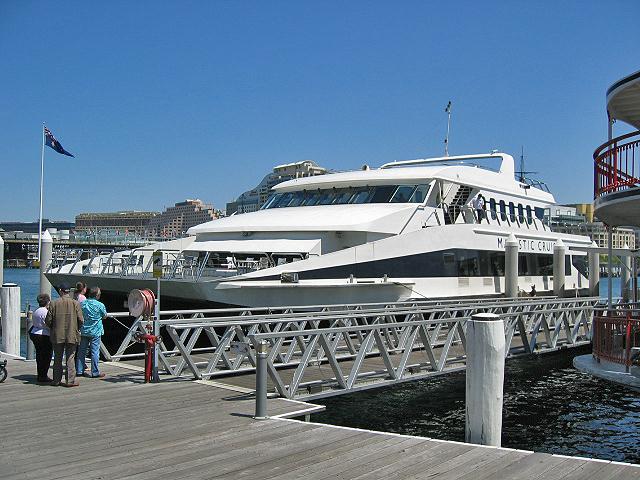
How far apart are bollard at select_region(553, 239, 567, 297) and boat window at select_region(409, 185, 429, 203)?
22.3 feet

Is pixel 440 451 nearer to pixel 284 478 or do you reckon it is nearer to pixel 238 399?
pixel 284 478

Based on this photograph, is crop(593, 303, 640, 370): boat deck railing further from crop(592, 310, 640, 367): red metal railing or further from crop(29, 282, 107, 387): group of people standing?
crop(29, 282, 107, 387): group of people standing

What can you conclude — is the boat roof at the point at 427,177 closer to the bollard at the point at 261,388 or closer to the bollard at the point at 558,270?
the bollard at the point at 558,270

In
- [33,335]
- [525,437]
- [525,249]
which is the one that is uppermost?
[525,249]

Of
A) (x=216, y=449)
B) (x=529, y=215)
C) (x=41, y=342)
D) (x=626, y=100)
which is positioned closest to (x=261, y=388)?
(x=216, y=449)

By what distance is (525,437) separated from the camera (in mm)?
10203

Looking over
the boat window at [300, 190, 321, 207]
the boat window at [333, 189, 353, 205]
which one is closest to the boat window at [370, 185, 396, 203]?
the boat window at [333, 189, 353, 205]

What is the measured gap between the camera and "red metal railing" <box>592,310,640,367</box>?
966cm

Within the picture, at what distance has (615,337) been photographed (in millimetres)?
10180

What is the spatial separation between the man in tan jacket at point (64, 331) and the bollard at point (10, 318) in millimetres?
4513

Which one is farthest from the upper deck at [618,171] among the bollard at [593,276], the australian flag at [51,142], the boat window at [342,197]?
the australian flag at [51,142]

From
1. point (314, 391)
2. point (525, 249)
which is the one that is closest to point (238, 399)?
point (314, 391)

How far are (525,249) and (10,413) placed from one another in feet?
63.7

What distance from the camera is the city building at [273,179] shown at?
49.8m
